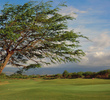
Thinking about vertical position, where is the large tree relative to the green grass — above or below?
above

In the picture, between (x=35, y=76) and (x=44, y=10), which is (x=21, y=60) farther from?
(x=44, y=10)

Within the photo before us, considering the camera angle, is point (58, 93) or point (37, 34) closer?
point (58, 93)

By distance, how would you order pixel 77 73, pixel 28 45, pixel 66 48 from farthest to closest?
pixel 77 73, pixel 28 45, pixel 66 48

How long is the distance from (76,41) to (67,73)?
8.76 meters

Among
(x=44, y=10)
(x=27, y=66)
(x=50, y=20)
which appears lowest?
(x=27, y=66)

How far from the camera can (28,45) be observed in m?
23.6


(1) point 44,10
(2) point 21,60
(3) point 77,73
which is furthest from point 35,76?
(1) point 44,10

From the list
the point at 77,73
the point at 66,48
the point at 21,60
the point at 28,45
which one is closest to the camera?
the point at 66,48

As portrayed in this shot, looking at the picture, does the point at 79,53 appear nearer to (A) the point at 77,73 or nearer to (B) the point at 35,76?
(A) the point at 77,73

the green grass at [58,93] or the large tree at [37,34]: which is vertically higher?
the large tree at [37,34]

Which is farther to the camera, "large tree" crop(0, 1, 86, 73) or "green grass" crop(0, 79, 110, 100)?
"large tree" crop(0, 1, 86, 73)

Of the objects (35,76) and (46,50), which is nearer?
(46,50)

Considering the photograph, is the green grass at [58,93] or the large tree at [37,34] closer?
the green grass at [58,93]

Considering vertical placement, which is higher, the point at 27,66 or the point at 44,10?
the point at 44,10
